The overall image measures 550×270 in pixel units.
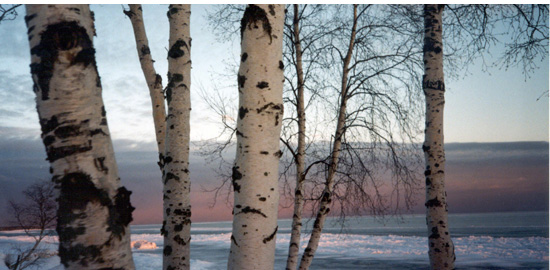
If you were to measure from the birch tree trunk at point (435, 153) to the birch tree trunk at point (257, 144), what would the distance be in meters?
3.14

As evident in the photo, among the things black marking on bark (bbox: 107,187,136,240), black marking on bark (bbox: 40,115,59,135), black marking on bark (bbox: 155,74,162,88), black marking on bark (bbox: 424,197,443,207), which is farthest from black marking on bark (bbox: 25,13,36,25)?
black marking on bark (bbox: 424,197,443,207)

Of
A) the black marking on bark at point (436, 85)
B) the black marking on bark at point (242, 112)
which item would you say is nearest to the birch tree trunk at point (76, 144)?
the black marking on bark at point (242, 112)

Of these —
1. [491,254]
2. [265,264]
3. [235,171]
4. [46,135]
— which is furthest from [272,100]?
[491,254]

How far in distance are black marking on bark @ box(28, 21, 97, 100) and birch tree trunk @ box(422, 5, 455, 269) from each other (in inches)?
179

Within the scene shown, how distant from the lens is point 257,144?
2.79m

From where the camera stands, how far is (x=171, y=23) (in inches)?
194

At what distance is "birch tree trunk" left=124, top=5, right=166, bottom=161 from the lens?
5.58 metres

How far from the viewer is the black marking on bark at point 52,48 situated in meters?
1.97

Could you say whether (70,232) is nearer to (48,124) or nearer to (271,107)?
(48,124)

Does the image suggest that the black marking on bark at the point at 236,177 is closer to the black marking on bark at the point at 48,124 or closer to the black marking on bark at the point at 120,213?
the black marking on bark at the point at 120,213

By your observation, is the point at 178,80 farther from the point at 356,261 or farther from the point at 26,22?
the point at 356,261

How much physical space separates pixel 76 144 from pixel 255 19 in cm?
158

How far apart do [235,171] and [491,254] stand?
18545 mm

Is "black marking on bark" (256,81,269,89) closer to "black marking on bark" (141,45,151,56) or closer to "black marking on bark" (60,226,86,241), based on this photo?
"black marking on bark" (60,226,86,241)
